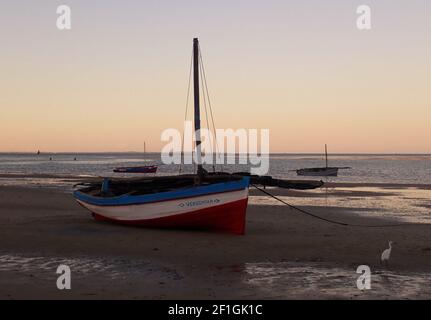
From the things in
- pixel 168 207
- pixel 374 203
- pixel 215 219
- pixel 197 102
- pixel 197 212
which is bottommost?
pixel 374 203

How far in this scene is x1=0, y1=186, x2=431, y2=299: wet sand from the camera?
10406mm

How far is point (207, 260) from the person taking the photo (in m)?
13.8

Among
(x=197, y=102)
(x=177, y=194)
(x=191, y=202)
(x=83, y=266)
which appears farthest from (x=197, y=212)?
(x=83, y=266)

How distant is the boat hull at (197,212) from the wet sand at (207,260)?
422 mm

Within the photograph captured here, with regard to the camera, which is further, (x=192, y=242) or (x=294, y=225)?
(x=294, y=225)

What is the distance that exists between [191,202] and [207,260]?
4.52 meters

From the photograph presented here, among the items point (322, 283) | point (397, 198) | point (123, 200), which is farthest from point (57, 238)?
point (397, 198)

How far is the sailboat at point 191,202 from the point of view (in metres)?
17.8

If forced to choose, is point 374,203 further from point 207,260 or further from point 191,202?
point 207,260

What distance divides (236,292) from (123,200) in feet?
32.6

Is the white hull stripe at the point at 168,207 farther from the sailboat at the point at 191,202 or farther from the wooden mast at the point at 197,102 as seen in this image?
the wooden mast at the point at 197,102

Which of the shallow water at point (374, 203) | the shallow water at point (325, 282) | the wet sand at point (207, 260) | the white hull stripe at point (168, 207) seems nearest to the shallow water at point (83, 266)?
the wet sand at point (207, 260)
